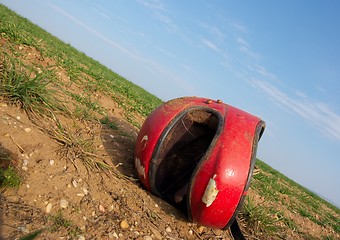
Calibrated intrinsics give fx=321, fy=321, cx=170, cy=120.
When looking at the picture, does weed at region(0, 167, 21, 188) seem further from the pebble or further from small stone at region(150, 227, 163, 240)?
the pebble

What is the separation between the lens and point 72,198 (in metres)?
2.92

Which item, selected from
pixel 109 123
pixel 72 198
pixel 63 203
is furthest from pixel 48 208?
pixel 109 123

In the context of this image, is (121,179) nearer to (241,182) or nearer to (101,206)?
(101,206)

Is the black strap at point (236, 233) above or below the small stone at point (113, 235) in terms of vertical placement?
above

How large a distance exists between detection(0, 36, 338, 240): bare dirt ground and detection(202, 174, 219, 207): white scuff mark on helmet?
1.73 ft

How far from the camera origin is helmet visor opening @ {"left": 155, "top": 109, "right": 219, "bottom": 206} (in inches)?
151

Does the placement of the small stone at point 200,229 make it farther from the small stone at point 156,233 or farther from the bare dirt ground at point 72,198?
the small stone at point 156,233

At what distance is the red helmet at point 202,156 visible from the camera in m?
3.03

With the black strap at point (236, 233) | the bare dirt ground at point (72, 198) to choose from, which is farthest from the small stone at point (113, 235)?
the black strap at point (236, 233)

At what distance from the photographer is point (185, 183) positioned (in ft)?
13.0

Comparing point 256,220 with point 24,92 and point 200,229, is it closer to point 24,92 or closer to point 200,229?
point 200,229

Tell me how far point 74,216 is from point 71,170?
0.64 meters

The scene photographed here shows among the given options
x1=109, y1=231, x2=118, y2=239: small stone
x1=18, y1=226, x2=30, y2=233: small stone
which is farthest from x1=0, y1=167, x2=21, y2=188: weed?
x1=109, y1=231, x2=118, y2=239: small stone

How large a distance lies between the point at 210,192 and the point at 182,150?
118cm
